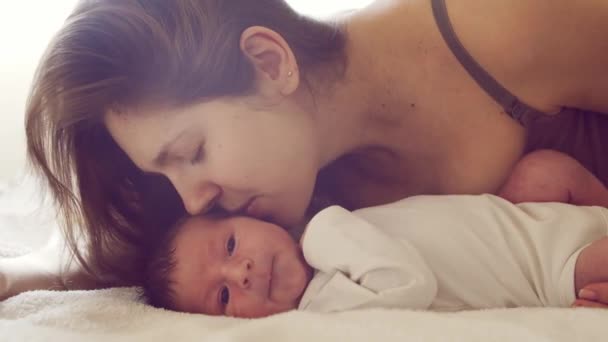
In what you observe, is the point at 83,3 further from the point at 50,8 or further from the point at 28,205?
the point at 50,8

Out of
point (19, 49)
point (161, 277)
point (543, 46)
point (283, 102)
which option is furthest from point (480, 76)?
point (19, 49)

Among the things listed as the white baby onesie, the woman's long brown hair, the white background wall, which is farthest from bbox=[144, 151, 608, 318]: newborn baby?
the white background wall

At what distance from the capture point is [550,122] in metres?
0.90

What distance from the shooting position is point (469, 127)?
93 centimetres

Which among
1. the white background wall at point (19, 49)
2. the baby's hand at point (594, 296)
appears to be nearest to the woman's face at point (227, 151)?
the baby's hand at point (594, 296)

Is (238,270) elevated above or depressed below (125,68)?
below

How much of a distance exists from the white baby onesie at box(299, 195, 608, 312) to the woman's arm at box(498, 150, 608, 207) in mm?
59

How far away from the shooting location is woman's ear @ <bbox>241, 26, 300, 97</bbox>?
873mm

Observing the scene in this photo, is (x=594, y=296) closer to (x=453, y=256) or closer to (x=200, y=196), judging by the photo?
(x=453, y=256)

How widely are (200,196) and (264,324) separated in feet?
0.83

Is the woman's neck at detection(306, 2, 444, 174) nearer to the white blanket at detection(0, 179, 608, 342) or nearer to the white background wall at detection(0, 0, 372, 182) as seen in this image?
the white blanket at detection(0, 179, 608, 342)

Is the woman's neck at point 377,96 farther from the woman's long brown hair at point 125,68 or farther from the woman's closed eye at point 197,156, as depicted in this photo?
the woman's closed eye at point 197,156

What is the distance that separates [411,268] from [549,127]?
1.11 ft

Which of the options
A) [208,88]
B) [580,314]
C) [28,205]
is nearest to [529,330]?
[580,314]
